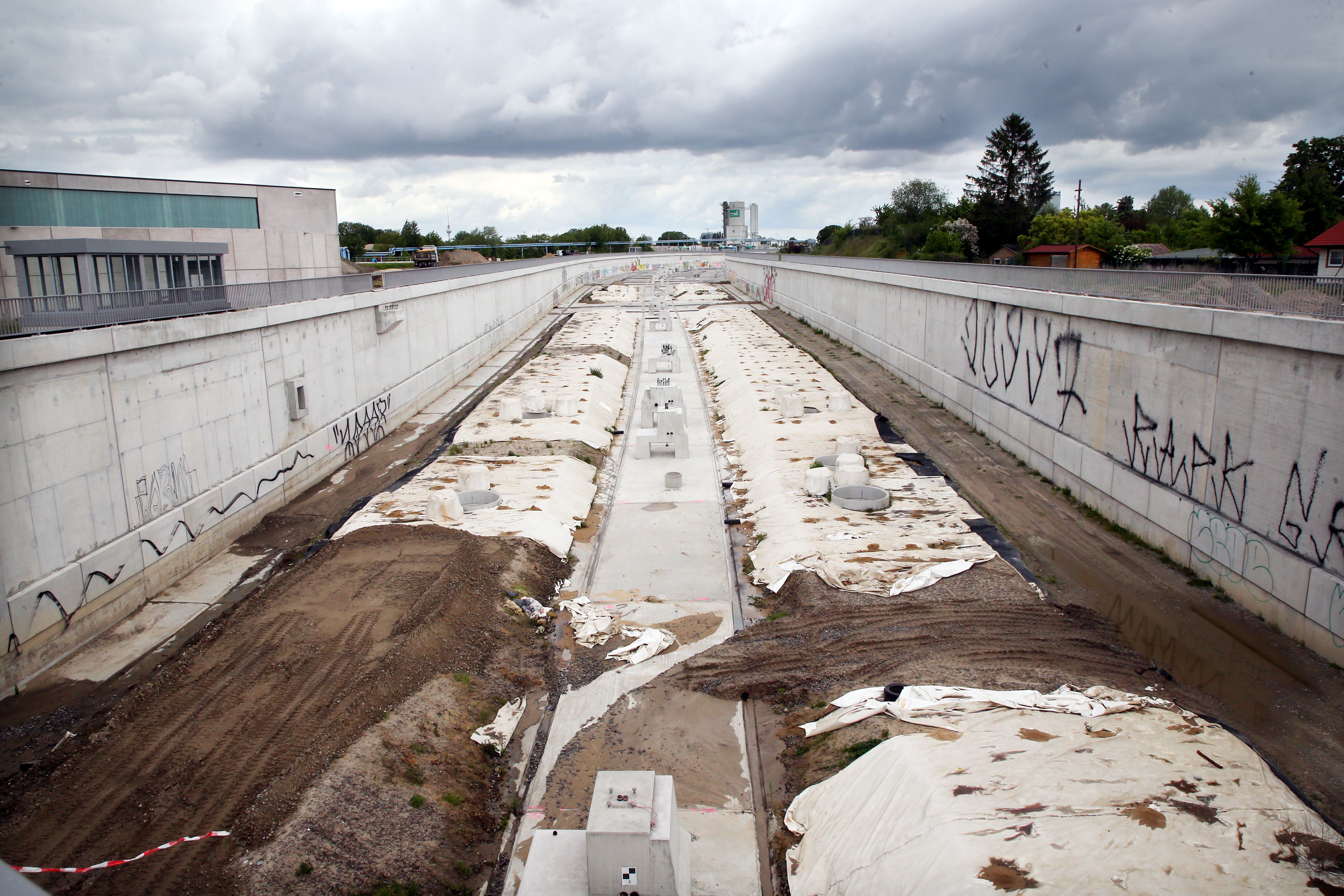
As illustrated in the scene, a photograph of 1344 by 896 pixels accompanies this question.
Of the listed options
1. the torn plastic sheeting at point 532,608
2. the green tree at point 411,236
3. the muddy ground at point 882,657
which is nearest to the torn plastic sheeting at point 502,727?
the muddy ground at point 882,657

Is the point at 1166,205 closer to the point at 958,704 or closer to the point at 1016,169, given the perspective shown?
the point at 1016,169

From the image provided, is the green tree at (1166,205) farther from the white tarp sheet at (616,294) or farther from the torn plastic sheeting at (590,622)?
the torn plastic sheeting at (590,622)

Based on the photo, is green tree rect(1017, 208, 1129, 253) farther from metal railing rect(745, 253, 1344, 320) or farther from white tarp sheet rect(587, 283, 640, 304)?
metal railing rect(745, 253, 1344, 320)

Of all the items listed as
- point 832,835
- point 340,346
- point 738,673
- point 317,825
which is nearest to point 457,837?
point 317,825

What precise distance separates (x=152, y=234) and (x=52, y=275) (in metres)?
21.7

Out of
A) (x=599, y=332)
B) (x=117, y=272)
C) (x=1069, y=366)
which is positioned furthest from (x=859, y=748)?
(x=599, y=332)

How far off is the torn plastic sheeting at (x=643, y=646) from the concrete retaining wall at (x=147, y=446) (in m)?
9.78

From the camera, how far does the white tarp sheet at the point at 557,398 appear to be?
31.8m

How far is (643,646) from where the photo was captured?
664 inches

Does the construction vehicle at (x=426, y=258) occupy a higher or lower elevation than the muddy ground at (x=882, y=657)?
higher

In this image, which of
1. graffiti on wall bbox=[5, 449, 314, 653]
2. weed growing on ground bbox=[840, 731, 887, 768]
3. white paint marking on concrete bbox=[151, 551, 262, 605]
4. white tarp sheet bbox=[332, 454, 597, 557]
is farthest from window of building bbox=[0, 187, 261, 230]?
weed growing on ground bbox=[840, 731, 887, 768]

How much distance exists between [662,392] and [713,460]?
16.8 ft

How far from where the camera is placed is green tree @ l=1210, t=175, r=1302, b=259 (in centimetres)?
5281

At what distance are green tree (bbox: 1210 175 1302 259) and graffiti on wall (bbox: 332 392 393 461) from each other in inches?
1913
